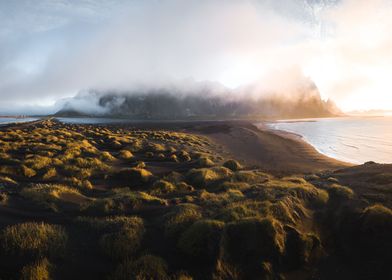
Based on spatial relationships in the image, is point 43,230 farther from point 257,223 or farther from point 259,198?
point 259,198

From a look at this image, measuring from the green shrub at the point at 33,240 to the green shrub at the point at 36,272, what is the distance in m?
0.60

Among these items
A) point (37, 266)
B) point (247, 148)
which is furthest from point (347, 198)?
point (247, 148)

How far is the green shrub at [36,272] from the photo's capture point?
5.36 m

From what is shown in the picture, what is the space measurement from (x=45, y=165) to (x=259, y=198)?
1576 cm

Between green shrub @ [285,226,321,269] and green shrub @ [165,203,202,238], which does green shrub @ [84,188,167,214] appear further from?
green shrub @ [285,226,321,269]

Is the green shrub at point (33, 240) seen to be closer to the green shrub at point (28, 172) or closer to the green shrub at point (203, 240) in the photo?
the green shrub at point (203, 240)

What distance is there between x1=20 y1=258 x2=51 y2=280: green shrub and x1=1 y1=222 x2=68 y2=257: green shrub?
602 millimetres

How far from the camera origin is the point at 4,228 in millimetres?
7289

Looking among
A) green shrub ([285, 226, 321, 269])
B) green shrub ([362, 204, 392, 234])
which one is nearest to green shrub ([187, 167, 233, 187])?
green shrub ([285, 226, 321, 269])

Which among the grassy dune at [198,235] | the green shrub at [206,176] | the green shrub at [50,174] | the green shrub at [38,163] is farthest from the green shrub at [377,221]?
the green shrub at [38,163]

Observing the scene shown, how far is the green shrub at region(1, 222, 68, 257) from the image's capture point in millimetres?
6340

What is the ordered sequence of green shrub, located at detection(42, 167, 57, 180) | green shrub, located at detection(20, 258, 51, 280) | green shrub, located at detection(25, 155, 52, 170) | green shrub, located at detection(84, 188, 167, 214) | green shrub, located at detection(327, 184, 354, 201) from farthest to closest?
green shrub, located at detection(25, 155, 52, 170) → green shrub, located at detection(42, 167, 57, 180) → green shrub, located at detection(327, 184, 354, 201) → green shrub, located at detection(84, 188, 167, 214) → green shrub, located at detection(20, 258, 51, 280)

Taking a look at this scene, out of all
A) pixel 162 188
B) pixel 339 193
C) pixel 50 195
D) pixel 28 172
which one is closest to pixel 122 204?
pixel 50 195

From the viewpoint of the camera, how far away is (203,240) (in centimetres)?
727
